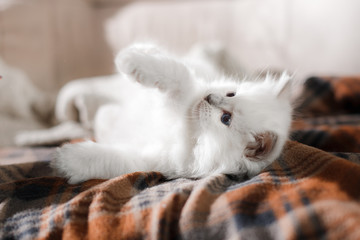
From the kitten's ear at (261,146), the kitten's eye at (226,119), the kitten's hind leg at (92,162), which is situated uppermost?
the kitten's eye at (226,119)

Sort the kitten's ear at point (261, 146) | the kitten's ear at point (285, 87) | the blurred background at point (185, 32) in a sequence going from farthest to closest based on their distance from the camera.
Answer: the blurred background at point (185, 32)
the kitten's ear at point (285, 87)
the kitten's ear at point (261, 146)

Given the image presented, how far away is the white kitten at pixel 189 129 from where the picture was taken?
2.65 ft

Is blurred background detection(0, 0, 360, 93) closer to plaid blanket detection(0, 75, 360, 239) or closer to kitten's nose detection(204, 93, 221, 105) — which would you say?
kitten's nose detection(204, 93, 221, 105)

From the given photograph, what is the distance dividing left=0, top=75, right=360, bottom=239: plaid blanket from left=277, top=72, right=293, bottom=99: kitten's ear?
26cm

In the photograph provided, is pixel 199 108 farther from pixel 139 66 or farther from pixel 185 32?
pixel 185 32

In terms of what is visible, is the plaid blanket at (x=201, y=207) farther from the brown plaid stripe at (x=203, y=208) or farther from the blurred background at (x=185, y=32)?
the blurred background at (x=185, y=32)

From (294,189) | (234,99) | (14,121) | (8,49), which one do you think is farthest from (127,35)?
(294,189)

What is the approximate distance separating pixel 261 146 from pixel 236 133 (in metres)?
0.07

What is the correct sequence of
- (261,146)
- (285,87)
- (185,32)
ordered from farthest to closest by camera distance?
(185,32) < (285,87) < (261,146)

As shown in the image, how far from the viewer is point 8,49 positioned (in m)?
1.62

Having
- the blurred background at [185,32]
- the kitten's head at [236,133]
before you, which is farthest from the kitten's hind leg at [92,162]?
the blurred background at [185,32]

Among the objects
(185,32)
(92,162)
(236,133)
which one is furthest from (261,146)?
(185,32)

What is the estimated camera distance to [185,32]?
80.0 inches

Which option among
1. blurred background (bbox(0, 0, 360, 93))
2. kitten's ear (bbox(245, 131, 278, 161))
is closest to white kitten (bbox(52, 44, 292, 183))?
kitten's ear (bbox(245, 131, 278, 161))
